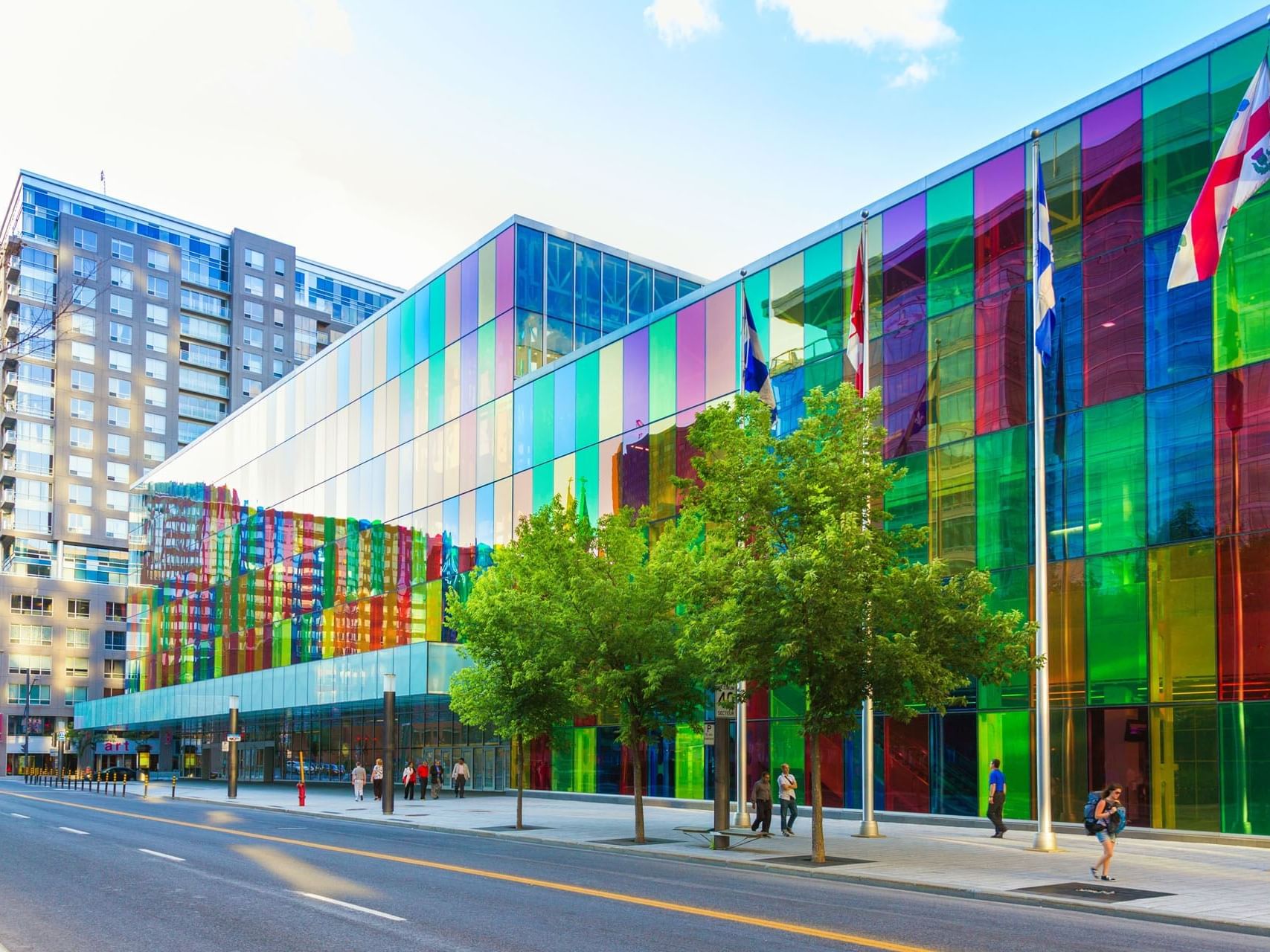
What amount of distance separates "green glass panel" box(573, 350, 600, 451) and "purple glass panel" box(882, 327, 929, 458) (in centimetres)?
1356

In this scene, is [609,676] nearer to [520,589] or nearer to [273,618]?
[520,589]

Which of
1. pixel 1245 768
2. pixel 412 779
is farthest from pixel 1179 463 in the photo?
pixel 412 779

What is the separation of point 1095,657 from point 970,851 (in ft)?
20.3

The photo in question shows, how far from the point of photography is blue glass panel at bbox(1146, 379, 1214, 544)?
25.6 meters

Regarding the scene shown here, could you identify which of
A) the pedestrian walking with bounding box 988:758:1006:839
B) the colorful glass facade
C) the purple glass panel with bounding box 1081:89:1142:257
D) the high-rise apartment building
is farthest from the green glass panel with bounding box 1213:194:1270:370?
the high-rise apartment building

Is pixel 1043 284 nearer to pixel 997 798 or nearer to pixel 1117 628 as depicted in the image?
pixel 1117 628

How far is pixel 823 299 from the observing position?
115 ft

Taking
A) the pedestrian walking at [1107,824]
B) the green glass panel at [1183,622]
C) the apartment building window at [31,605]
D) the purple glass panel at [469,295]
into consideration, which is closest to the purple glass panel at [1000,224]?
the green glass panel at [1183,622]

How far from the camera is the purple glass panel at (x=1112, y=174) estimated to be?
27.2m

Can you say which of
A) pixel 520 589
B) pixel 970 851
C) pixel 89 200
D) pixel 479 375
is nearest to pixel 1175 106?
pixel 970 851

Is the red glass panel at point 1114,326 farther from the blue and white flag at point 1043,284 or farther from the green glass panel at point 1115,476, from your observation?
the blue and white flag at point 1043,284

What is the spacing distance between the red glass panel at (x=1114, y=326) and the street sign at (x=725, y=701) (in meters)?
10.7

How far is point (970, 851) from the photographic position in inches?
921

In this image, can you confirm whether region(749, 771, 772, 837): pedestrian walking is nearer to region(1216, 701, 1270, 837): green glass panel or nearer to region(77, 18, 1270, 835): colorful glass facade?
region(77, 18, 1270, 835): colorful glass facade
